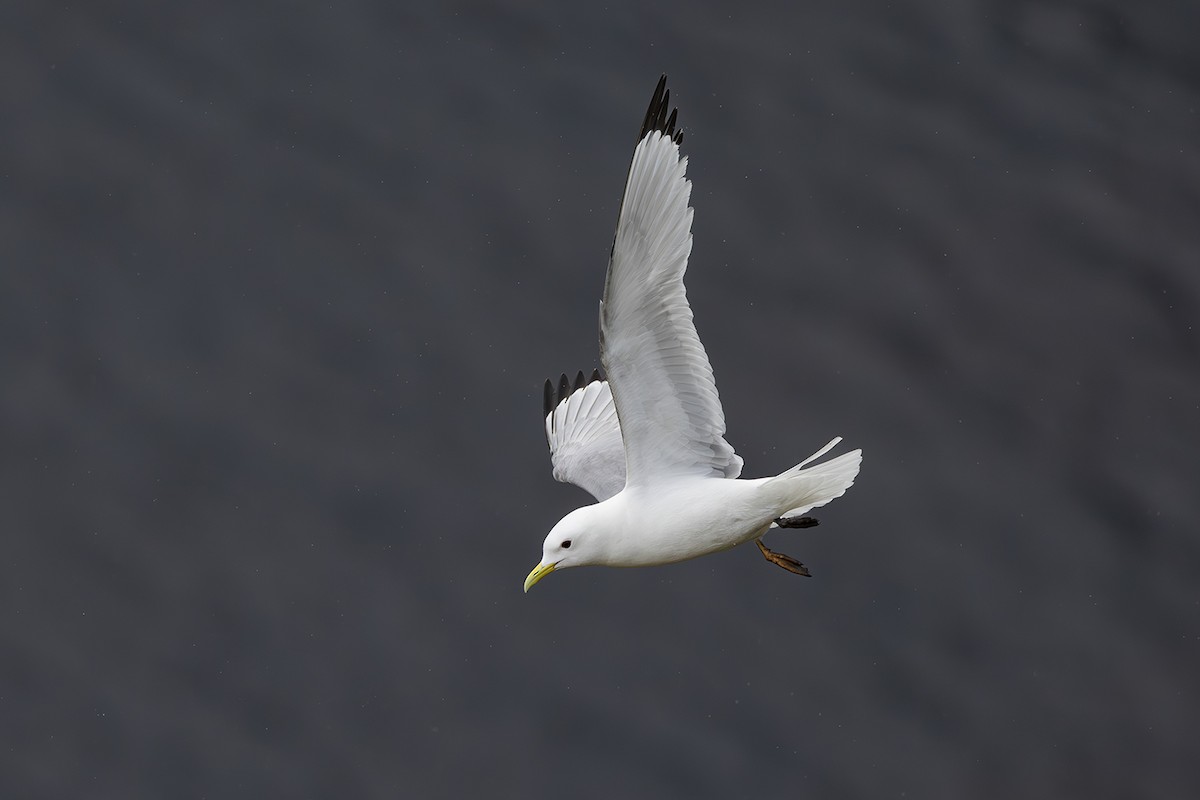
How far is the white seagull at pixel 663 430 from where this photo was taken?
24.3 feet

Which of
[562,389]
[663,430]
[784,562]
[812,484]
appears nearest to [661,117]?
[663,430]

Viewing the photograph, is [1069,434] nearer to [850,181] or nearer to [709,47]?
[850,181]

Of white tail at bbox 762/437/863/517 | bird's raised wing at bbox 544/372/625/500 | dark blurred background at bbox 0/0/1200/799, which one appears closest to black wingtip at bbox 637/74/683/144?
white tail at bbox 762/437/863/517

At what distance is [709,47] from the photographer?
1368 centimetres

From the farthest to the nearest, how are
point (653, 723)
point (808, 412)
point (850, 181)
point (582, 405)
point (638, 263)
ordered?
point (850, 181), point (808, 412), point (653, 723), point (582, 405), point (638, 263)

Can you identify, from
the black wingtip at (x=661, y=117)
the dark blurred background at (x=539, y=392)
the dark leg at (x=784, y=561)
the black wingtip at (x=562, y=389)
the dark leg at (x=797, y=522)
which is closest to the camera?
the black wingtip at (x=661, y=117)

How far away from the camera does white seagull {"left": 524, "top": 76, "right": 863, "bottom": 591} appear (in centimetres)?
741

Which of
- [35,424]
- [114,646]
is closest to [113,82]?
[35,424]

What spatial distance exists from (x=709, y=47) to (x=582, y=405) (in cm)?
459

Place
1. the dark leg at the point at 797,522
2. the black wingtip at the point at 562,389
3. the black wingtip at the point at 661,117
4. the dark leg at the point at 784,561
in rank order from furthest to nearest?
1. the black wingtip at the point at 562,389
2. the dark leg at the point at 784,561
3. the dark leg at the point at 797,522
4. the black wingtip at the point at 661,117

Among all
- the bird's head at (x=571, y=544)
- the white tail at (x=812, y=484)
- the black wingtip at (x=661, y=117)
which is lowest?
the bird's head at (x=571, y=544)

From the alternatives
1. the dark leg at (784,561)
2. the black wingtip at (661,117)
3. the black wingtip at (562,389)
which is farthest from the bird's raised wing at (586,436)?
the black wingtip at (661,117)

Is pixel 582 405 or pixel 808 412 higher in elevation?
pixel 808 412

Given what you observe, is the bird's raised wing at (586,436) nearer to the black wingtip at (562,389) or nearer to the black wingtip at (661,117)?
the black wingtip at (562,389)
